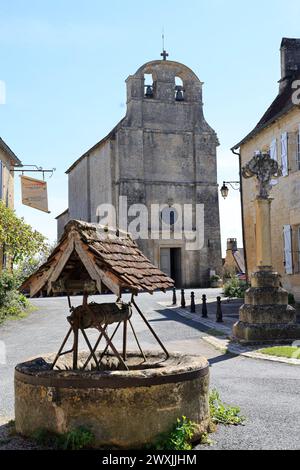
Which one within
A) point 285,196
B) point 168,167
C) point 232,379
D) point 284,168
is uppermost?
point 168,167

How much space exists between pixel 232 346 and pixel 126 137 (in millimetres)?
25508

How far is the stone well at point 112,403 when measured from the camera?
463cm

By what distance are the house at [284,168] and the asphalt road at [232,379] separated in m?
4.56

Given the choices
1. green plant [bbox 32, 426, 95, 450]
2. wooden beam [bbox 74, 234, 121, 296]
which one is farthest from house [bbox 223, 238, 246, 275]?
green plant [bbox 32, 426, 95, 450]

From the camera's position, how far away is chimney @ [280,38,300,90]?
21.3 meters

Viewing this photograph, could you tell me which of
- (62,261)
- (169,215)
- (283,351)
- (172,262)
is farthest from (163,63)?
(62,261)

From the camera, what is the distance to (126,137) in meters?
34.7

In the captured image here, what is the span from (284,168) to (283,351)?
951 cm

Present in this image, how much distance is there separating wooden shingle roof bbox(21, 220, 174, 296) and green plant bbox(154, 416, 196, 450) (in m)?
1.26

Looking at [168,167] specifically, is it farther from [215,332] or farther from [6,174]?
[215,332]

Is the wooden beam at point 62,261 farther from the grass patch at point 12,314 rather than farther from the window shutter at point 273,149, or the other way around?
the window shutter at point 273,149

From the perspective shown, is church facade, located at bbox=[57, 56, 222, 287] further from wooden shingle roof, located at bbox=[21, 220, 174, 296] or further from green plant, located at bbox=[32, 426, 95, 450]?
green plant, located at bbox=[32, 426, 95, 450]

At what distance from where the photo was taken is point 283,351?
10.0 meters
